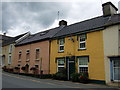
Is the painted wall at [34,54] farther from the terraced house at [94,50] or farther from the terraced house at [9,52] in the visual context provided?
the terraced house at [9,52]

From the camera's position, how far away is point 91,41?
1633 cm

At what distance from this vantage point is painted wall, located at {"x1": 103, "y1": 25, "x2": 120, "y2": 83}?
46.4ft

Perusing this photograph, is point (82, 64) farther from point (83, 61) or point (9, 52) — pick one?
point (9, 52)

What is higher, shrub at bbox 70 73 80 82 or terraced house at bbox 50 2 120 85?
terraced house at bbox 50 2 120 85

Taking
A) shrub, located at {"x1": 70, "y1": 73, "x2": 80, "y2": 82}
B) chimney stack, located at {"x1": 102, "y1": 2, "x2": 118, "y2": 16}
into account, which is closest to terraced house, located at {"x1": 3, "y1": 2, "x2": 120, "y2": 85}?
chimney stack, located at {"x1": 102, "y1": 2, "x2": 118, "y2": 16}

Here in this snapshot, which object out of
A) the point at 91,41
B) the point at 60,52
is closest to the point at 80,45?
the point at 91,41

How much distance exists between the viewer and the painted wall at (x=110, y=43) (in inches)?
557

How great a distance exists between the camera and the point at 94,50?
15.8 m

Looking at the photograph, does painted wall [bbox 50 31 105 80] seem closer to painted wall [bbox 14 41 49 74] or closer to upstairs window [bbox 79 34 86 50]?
upstairs window [bbox 79 34 86 50]

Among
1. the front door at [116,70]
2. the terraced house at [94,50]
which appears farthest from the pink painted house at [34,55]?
the front door at [116,70]

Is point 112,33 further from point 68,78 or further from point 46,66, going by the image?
point 46,66

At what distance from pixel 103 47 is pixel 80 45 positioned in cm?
325

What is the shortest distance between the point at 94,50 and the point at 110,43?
195cm

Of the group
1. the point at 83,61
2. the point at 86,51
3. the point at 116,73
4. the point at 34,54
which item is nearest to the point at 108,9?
the point at 86,51
